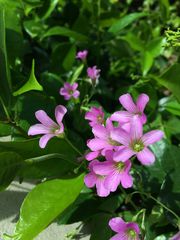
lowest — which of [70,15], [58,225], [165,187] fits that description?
[58,225]

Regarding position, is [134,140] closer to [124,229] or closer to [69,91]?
[124,229]

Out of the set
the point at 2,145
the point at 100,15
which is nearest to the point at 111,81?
the point at 100,15

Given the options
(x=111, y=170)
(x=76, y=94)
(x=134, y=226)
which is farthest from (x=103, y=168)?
(x=76, y=94)

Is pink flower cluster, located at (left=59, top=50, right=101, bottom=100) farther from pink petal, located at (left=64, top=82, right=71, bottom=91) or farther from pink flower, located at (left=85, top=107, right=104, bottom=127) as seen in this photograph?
pink flower, located at (left=85, top=107, right=104, bottom=127)

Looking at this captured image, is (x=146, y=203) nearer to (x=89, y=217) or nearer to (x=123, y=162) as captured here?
(x=89, y=217)

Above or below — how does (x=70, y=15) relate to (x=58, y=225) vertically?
above

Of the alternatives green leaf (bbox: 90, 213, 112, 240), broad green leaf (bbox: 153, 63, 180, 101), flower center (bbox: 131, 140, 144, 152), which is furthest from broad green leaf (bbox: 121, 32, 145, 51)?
flower center (bbox: 131, 140, 144, 152)
